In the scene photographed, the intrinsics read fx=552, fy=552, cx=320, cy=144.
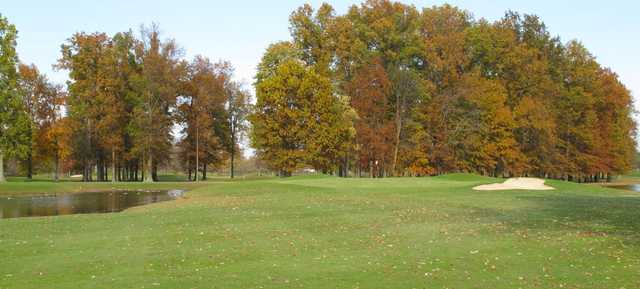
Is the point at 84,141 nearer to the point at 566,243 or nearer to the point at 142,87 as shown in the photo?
the point at 142,87

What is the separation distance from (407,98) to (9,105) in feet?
138

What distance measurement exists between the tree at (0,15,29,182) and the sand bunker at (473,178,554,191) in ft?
143

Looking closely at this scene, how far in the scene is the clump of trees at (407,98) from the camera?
2376 inches

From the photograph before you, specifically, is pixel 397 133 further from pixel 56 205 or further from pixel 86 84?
pixel 56 205

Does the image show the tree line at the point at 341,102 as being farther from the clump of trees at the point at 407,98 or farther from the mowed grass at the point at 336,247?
the mowed grass at the point at 336,247

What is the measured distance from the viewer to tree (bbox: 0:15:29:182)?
171 ft

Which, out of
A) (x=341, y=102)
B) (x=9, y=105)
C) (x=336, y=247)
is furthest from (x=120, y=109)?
(x=336, y=247)

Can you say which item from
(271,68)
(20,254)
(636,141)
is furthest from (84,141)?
(636,141)

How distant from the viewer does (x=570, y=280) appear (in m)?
10.3

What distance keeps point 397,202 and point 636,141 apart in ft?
266

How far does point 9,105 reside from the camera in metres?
53.4

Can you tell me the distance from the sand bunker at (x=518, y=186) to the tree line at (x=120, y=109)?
38.6 metres

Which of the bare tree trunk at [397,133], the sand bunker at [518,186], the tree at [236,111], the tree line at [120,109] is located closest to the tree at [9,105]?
the tree line at [120,109]

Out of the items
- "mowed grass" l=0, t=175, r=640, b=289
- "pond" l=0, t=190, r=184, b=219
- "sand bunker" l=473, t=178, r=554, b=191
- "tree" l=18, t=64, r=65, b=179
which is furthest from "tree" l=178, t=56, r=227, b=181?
"mowed grass" l=0, t=175, r=640, b=289
